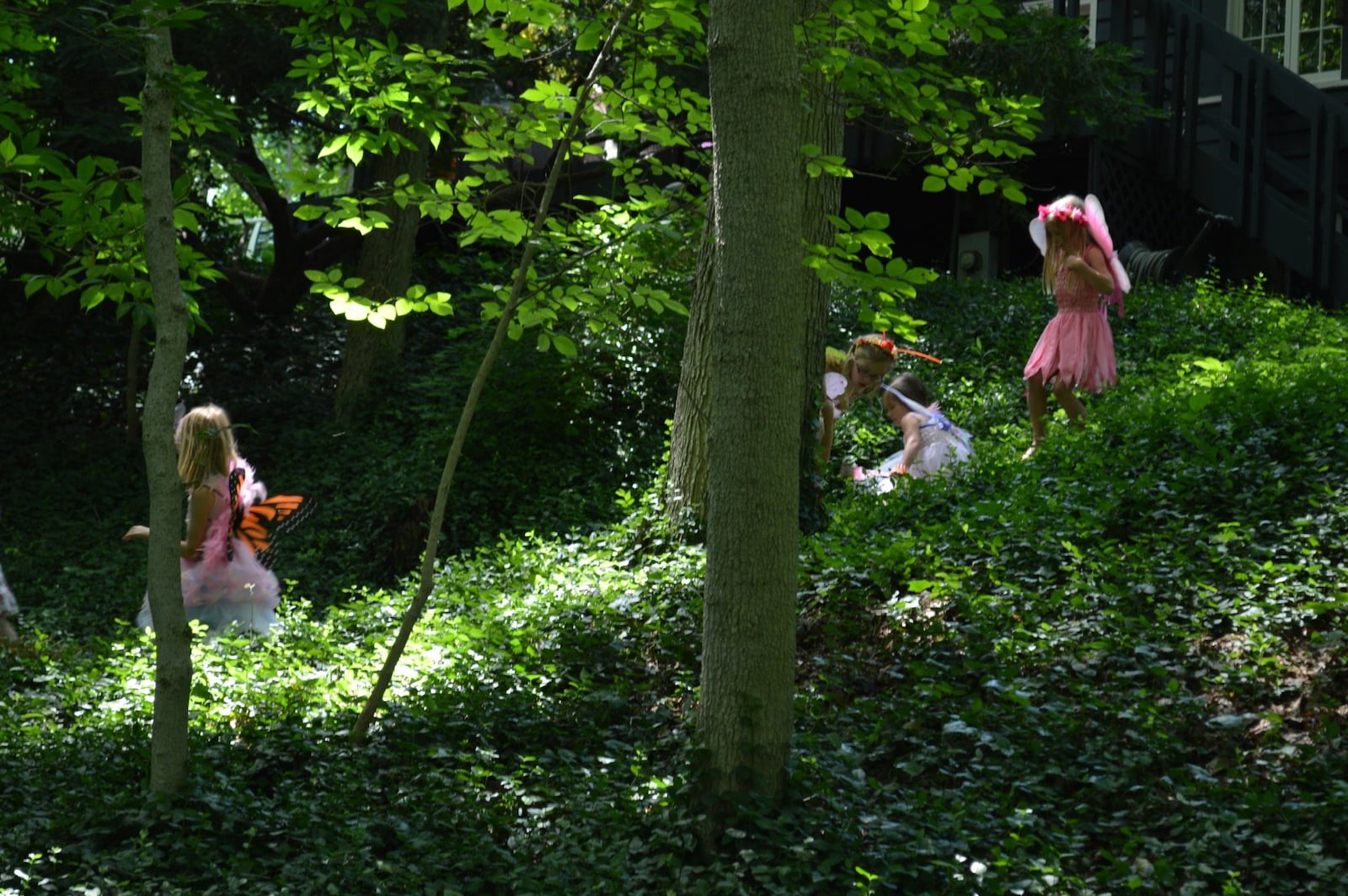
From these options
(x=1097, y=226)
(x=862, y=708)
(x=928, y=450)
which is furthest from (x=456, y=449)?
(x=1097, y=226)


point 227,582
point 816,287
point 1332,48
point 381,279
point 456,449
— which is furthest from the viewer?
point 1332,48

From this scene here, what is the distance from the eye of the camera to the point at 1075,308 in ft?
32.9

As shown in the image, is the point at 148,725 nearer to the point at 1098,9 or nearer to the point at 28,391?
the point at 28,391

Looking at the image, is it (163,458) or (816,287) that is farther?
(816,287)

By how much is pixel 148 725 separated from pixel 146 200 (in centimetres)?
238

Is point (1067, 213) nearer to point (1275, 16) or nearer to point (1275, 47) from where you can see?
point (1275, 47)

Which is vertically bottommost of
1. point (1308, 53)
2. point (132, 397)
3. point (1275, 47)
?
point (132, 397)

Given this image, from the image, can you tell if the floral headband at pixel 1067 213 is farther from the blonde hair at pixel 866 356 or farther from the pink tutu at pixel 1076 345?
the blonde hair at pixel 866 356

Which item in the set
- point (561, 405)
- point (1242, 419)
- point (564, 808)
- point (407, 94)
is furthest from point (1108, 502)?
point (561, 405)

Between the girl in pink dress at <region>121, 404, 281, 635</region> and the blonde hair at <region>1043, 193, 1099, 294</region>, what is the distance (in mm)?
5704

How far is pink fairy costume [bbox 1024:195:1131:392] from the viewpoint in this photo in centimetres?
981

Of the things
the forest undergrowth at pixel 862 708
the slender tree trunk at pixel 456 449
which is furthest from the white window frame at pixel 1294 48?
the slender tree trunk at pixel 456 449

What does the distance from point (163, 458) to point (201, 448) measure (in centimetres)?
248

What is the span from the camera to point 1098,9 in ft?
62.8
